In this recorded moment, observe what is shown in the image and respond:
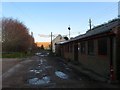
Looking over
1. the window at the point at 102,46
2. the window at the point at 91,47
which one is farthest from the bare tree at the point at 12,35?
the window at the point at 102,46

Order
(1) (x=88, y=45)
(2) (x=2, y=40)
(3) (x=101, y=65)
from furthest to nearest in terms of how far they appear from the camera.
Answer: (2) (x=2, y=40) → (1) (x=88, y=45) → (3) (x=101, y=65)

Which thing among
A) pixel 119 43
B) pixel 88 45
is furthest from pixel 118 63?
pixel 88 45

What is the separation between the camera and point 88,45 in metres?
30.5

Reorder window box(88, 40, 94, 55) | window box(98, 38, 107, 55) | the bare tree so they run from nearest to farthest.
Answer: window box(98, 38, 107, 55) → window box(88, 40, 94, 55) → the bare tree

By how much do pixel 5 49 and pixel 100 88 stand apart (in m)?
57.8

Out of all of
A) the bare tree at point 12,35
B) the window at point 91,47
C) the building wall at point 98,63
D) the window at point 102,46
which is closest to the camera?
the building wall at point 98,63

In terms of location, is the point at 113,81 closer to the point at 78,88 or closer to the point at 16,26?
the point at 78,88

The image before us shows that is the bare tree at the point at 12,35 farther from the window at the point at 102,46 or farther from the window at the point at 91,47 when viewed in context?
the window at the point at 102,46

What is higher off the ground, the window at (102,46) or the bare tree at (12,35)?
the bare tree at (12,35)

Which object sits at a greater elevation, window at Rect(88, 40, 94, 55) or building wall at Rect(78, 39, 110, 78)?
window at Rect(88, 40, 94, 55)

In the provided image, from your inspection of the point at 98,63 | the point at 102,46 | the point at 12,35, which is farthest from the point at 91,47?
the point at 12,35

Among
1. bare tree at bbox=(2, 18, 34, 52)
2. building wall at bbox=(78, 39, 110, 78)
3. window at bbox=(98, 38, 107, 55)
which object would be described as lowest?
building wall at bbox=(78, 39, 110, 78)

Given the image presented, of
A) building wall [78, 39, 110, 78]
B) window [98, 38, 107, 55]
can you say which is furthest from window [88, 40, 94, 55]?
window [98, 38, 107, 55]

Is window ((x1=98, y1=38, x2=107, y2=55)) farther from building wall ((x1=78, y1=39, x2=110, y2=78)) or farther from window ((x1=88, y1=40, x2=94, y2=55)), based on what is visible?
window ((x1=88, y1=40, x2=94, y2=55))
